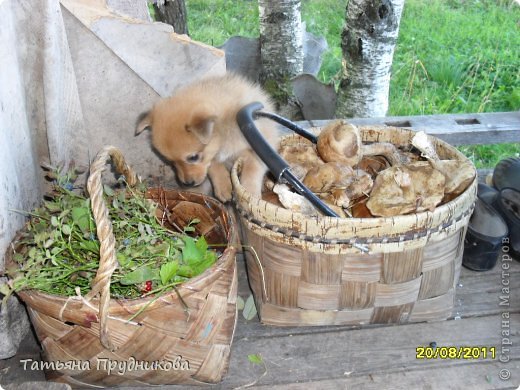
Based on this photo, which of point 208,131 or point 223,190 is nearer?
point 208,131

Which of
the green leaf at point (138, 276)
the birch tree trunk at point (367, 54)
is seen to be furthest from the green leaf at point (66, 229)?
the birch tree trunk at point (367, 54)

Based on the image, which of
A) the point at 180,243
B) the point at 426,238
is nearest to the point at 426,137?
the point at 426,238

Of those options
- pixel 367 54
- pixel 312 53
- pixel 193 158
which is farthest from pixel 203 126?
pixel 312 53

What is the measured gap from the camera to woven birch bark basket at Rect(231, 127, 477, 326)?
1433 millimetres

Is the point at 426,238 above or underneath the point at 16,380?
above

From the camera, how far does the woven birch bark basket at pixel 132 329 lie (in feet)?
4.12

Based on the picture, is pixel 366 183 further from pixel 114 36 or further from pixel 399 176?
pixel 114 36

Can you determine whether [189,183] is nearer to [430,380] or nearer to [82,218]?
[82,218]

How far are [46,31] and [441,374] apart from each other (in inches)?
58.8

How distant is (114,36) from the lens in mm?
1894

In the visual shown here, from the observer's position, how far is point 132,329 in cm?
130

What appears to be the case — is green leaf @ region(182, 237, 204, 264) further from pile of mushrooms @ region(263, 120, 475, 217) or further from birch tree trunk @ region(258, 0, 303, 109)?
birch tree trunk @ region(258, 0, 303, 109)

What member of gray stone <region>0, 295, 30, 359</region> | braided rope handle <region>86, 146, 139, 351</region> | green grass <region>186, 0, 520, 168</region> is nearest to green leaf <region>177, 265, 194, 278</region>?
braided rope handle <region>86, 146, 139, 351</region>

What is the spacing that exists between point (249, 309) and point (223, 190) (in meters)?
0.52
